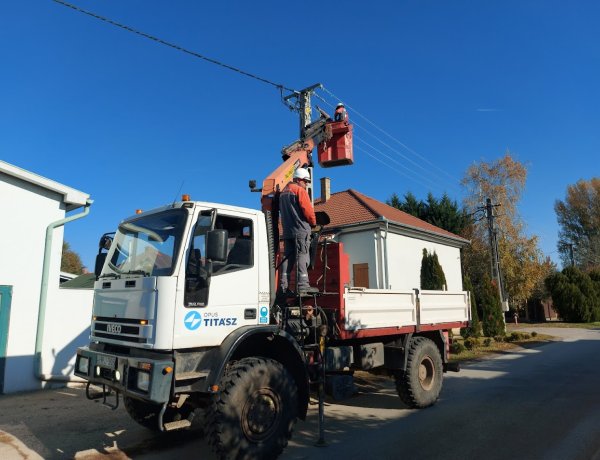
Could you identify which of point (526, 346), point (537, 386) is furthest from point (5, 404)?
point (526, 346)

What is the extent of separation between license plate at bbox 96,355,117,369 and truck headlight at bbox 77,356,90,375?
0.26 meters

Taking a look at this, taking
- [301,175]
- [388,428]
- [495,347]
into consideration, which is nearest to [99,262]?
[301,175]

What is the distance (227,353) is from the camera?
14.7 ft

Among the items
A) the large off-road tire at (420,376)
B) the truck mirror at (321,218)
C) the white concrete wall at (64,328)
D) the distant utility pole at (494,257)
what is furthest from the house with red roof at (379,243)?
the truck mirror at (321,218)

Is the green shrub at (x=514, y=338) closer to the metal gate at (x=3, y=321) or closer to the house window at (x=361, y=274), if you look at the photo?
the house window at (x=361, y=274)

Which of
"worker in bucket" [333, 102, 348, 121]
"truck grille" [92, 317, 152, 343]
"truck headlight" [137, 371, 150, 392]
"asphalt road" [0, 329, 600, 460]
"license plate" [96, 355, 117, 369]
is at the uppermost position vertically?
"worker in bucket" [333, 102, 348, 121]

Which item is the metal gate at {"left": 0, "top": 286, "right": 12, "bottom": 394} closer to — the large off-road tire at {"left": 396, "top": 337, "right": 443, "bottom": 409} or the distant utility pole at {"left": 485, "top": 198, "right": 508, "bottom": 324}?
the large off-road tire at {"left": 396, "top": 337, "right": 443, "bottom": 409}

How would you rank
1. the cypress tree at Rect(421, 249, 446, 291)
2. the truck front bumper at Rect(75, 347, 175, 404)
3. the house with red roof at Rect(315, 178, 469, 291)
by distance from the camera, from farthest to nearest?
1. the cypress tree at Rect(421, 249, 446, 291)
2. the house with red roof at Rect(315, 178, 469, 291)
3. the truck front bumper at Rect(75, 347, 175, 404)

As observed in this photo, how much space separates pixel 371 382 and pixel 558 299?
97.0ft

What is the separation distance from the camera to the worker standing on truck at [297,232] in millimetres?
5707

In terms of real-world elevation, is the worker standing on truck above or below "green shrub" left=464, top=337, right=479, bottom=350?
above

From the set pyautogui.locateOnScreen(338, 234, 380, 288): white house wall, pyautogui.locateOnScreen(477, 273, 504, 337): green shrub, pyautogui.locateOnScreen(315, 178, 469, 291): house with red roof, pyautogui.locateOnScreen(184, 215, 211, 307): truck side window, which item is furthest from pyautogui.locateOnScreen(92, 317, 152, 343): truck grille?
pyautogui.locateOnScreen(477, 273, 504, 337): green shrub

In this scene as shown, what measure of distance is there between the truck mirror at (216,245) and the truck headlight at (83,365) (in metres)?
1.89

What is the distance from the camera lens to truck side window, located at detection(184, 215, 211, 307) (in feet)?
14.9
